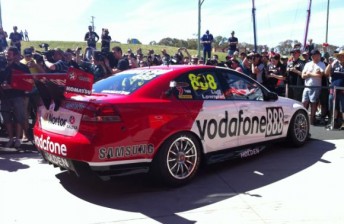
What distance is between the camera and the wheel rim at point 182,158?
486cm

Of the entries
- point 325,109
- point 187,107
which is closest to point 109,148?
point 187,107

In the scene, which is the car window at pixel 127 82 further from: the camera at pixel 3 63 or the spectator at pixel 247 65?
the spectator at pixel 247 65

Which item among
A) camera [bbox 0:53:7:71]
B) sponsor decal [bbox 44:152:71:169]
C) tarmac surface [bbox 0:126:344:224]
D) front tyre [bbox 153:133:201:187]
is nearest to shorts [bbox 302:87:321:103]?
tarmac surface [bbox 0:126:344:224]

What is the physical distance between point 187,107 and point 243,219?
1.69 m

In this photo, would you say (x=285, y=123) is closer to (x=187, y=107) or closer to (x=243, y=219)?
(x=187, y=107)

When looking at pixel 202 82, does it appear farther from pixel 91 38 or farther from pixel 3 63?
pixel 91 38

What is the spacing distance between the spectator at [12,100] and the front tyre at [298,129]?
4954 millimetres

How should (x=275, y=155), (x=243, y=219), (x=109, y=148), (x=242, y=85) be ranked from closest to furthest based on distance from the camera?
(x=243, y=219) → (x=109, y=148) → (x=242, y=85) → (x=275, y=155)

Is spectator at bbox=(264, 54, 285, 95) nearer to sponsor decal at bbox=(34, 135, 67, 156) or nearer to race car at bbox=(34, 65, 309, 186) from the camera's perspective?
race car at bbox=(34, 65, 309, 186)

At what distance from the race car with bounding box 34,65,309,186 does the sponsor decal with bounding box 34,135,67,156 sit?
12 millimetres

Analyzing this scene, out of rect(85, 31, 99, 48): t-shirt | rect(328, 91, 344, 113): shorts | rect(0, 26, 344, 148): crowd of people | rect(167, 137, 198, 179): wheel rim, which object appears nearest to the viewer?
rect(167, 137, 198, 179): wheel rim

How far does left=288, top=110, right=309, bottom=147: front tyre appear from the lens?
6.77 metres

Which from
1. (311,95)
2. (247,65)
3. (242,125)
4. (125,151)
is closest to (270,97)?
(242,125)

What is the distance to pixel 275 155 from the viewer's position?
6547mm
